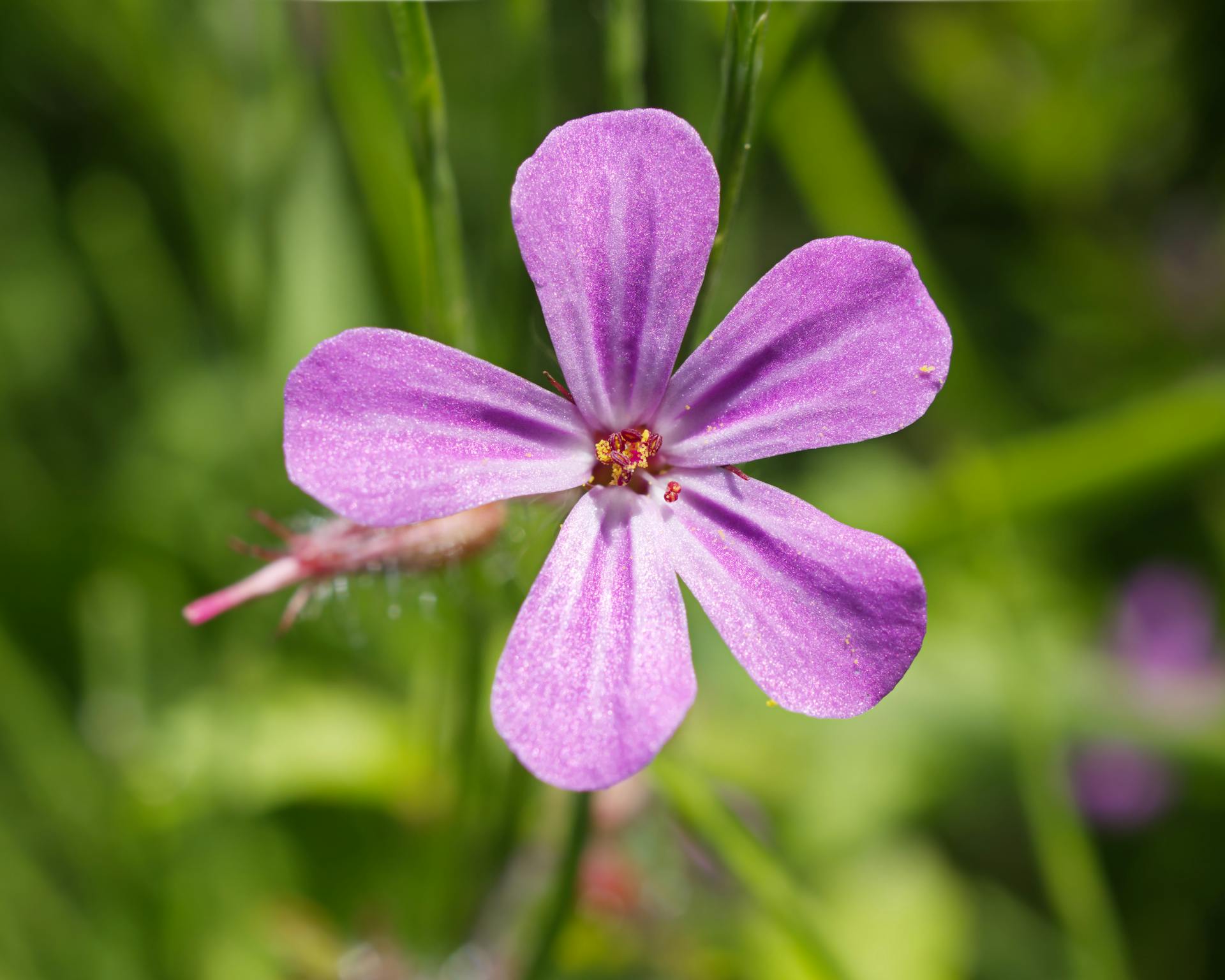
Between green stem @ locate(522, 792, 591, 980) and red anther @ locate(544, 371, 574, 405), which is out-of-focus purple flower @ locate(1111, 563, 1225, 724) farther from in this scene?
red anther @ locate(544, 371, 574, 405)

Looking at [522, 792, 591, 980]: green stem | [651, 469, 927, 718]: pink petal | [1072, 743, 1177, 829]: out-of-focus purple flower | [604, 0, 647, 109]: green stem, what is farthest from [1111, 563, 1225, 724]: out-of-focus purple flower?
[604, 0, 647, 109]: green stem

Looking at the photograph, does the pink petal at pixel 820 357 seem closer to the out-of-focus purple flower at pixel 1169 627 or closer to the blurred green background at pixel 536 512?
the blurred green background at pixel 536 512

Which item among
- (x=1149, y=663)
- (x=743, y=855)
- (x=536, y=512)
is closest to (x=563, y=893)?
(x=743, y=855)

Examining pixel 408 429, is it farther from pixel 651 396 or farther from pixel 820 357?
pixel 820 357

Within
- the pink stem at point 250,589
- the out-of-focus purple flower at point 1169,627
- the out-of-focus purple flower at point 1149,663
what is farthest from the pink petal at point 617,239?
the out-of-focus purple flower at point 1169,627

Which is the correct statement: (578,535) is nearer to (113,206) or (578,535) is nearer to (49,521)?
(49,521)

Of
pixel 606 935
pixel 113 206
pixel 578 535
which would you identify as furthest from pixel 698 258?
pixel 113 206
